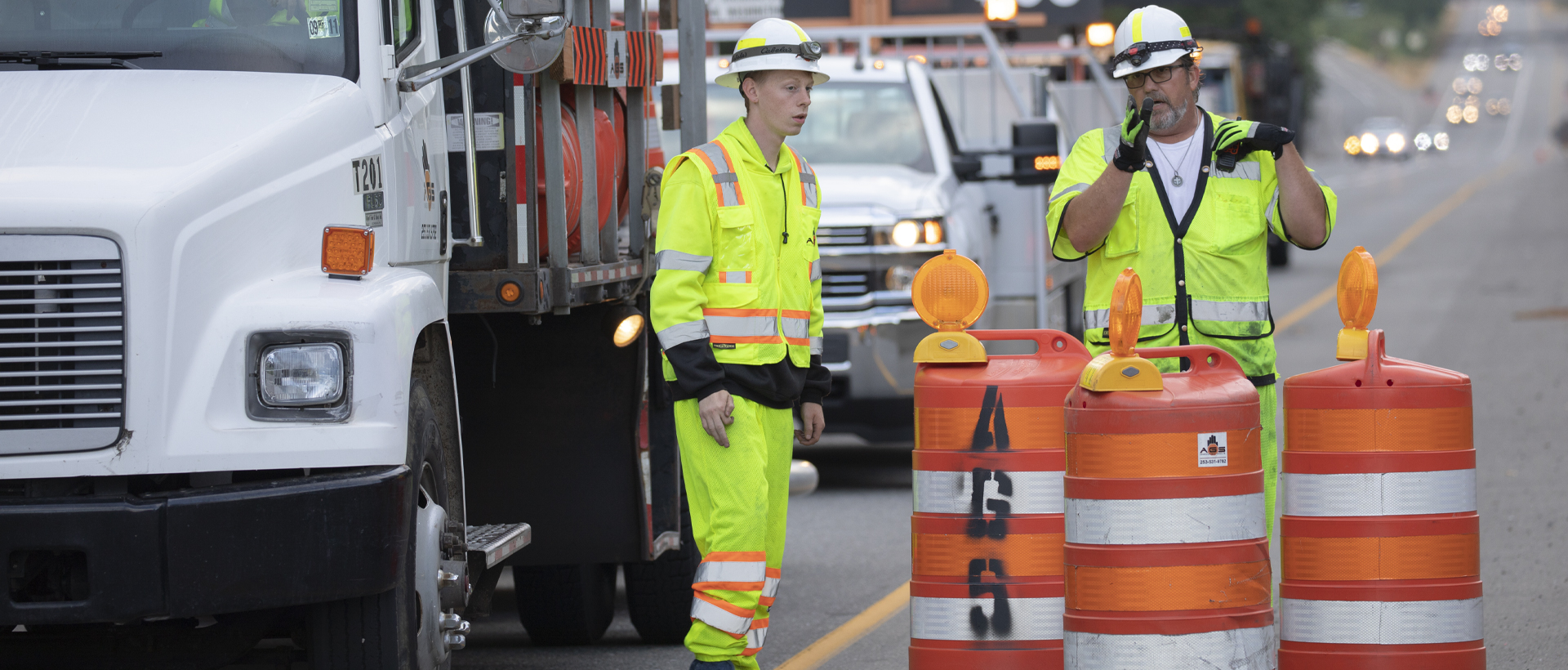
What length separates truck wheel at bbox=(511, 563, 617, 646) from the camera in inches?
262

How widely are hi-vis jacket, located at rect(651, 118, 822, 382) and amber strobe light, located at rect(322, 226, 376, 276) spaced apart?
932mm

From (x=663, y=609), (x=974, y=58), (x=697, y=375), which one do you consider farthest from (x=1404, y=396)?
(x=974, y=58)

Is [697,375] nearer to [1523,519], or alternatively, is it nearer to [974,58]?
[1523,519]

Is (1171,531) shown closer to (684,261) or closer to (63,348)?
(684,261)

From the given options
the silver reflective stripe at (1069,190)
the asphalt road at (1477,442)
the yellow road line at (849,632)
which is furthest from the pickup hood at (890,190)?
the silver reflective stripe at (1069,190)

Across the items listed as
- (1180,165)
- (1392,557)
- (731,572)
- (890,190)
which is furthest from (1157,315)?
(890,190)

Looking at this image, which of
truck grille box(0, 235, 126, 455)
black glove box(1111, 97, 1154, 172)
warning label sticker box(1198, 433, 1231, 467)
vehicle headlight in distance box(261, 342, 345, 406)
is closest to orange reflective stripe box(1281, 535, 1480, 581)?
warning label sticker box(1198, 433, 1231, 467)

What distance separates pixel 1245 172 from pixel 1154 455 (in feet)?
4.69

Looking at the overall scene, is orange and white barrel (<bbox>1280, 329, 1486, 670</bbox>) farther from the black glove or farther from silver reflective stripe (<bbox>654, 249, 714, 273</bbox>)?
silver reflective stripe (<bbox>654, 249, 714, 273</bbox>)

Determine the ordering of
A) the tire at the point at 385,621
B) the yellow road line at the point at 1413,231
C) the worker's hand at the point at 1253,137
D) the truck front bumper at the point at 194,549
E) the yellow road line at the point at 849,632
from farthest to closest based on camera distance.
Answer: the yellow road line at the point at 1413,231
the yellow road line at the point at 849,632
the worker's hand at the point at 1253,137
the tire at the point at 385,621
the truck front bumper at the point at 194,549

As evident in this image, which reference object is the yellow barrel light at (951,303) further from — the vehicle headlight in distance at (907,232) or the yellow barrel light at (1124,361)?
the vehicle headlight in distance at (907,232)

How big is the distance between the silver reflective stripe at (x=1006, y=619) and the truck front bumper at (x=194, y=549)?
1.50 metres

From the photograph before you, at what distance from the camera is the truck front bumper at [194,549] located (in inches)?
159

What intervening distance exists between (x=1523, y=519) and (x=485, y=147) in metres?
5.83
